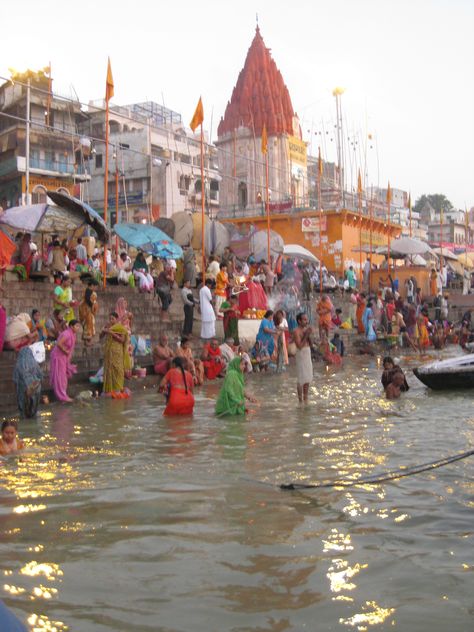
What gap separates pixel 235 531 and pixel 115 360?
282 inches

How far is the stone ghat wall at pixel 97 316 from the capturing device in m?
10.9

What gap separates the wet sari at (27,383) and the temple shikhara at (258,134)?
3135cm

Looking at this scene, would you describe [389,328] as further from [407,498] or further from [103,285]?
[407,498]

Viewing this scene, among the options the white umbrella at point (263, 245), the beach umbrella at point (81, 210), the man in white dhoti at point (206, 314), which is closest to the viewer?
the beach umbrella at point (81, 210)

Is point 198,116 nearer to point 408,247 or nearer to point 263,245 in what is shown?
point 263,245

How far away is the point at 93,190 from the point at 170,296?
31.2 meters

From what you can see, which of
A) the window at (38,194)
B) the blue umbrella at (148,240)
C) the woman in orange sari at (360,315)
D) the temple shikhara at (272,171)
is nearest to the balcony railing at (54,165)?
the window at (38,194)

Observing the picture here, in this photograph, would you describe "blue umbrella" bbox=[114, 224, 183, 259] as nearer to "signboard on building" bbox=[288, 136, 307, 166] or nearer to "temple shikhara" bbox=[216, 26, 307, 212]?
"temple shikhara" bbox=[216, 26, 307, 212]

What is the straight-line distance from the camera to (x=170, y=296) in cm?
1650

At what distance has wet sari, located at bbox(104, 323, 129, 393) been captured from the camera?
11.5 m

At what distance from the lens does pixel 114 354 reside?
11586 mm

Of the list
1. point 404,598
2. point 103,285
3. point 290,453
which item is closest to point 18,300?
point 103,285

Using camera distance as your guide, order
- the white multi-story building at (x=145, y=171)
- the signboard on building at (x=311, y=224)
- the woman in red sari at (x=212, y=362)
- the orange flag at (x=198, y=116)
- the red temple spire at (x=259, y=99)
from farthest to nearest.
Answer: the white multi-story building at (x=145, y=171) → the red temple spire at (x=259, y=99) → the signboard on building at (x=311, y=224) → the orange flag at (x=198, y=116) → the woman in red sari at (x=212, y=362)

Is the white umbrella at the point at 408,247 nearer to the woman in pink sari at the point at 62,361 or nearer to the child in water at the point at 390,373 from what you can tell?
the child in water at the point at 390,373
